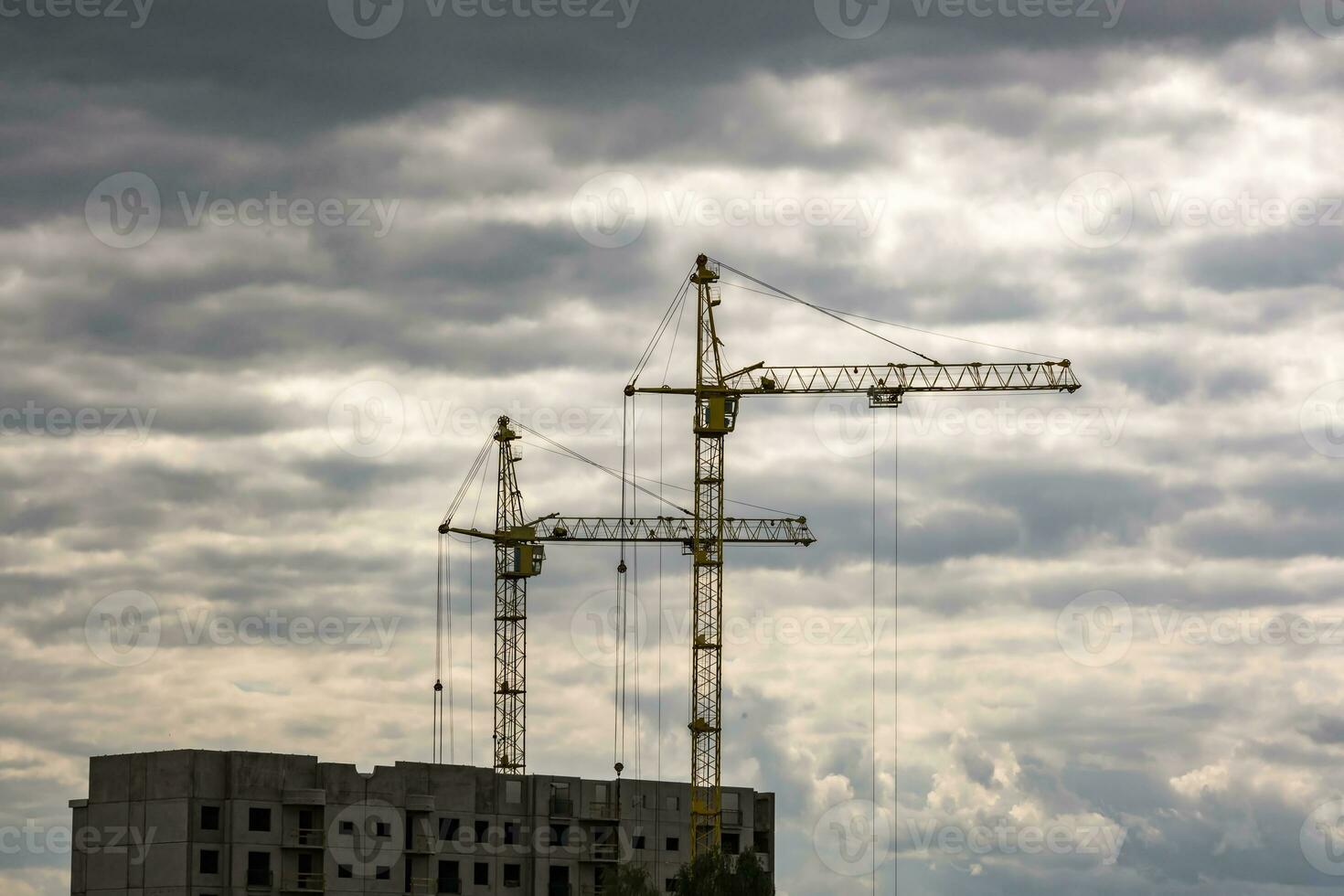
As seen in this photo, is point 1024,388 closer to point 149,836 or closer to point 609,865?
point 609,865

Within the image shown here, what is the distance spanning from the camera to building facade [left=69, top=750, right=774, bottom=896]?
156 meters

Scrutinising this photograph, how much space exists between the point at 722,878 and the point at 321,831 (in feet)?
95.9

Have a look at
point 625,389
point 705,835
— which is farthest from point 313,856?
point 625,389

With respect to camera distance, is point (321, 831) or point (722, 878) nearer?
point (321, 831)

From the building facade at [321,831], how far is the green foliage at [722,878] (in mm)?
14529

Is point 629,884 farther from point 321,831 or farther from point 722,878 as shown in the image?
point 321,831

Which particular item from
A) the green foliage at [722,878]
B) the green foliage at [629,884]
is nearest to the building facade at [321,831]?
the green foliage at [629,884]

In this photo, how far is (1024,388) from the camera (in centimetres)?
19050

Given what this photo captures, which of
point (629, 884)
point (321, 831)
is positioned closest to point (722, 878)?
point (629, 884)

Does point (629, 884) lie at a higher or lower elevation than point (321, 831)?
lower

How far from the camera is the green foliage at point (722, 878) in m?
162

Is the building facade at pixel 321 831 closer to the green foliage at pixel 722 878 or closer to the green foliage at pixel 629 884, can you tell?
the green foliage at pixel 629 884

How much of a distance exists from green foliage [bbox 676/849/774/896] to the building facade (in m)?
14.5

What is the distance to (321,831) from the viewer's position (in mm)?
159625
